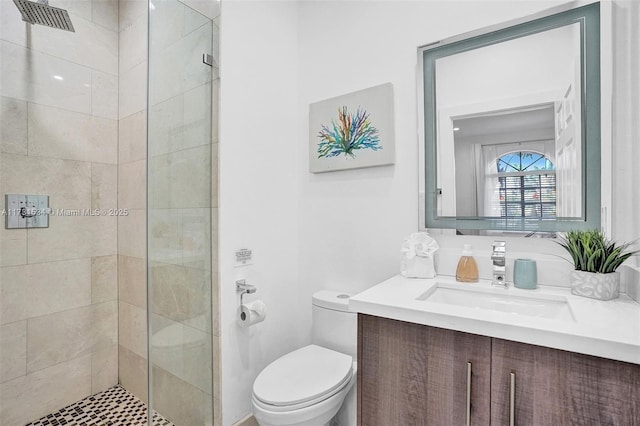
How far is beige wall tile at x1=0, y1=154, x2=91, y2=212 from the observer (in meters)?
1.57

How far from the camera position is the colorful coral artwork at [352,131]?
161 centimetres

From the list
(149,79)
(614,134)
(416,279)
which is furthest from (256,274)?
(614,134)

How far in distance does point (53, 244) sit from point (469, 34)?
2.29 meters

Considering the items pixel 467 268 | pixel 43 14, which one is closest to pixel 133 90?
pixel 43 14

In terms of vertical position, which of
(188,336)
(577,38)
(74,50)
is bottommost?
(188,336)

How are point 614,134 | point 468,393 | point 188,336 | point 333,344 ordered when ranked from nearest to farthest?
point 468,393
point 614,134
point 188,336
point 333,344

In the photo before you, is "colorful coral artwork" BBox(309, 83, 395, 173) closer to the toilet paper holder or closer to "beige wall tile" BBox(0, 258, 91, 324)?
the toilet paper holder

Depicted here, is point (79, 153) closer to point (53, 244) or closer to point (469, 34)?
point (53, 244)

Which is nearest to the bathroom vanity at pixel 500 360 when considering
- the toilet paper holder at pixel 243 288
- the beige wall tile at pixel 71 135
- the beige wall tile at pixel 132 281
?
the toilet paper holder at pixel 243 288

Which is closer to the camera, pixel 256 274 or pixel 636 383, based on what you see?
pixel 636 383

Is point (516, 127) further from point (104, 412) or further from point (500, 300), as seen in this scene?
point (104, 412)

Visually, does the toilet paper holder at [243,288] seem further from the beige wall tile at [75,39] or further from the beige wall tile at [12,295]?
the beige wall tile at [75,39]

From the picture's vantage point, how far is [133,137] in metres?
1.91

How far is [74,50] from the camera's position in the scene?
5.92 ft
